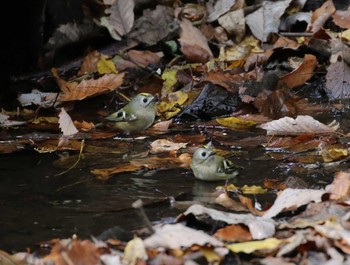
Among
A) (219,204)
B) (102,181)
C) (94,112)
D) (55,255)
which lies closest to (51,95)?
(94,112)

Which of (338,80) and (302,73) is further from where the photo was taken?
(302,73)

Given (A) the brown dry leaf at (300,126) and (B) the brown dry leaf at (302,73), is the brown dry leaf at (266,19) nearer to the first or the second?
(B) the brown dry leaf at (302,73)

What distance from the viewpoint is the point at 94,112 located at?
6539mm

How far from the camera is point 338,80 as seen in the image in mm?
6383

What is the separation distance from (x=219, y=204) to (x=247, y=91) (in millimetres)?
2484

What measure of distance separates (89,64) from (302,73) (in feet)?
7.64

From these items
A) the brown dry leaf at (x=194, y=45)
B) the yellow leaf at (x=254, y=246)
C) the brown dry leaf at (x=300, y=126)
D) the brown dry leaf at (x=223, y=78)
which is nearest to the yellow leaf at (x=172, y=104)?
the brown dry leaf at (x=223, y=78)

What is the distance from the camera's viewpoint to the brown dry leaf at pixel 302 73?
6.45 metres

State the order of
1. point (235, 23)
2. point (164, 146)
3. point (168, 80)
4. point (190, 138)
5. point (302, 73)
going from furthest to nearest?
point (235, 23)
point (168, 80)
point (302, 73)
point (190, 138)
point (164, 146)

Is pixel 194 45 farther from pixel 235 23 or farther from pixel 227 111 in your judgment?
pixel 227 111

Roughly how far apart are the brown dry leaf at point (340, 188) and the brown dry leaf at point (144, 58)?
160 inches

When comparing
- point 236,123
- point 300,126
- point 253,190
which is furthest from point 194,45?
point 253,190

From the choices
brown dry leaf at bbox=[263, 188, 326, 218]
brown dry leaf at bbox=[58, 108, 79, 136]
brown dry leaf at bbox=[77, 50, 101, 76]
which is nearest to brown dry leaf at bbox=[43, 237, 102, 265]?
brown dry leaf at bbox=[263, 188, 326, 218]

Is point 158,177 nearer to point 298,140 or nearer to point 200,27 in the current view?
point 298,140
